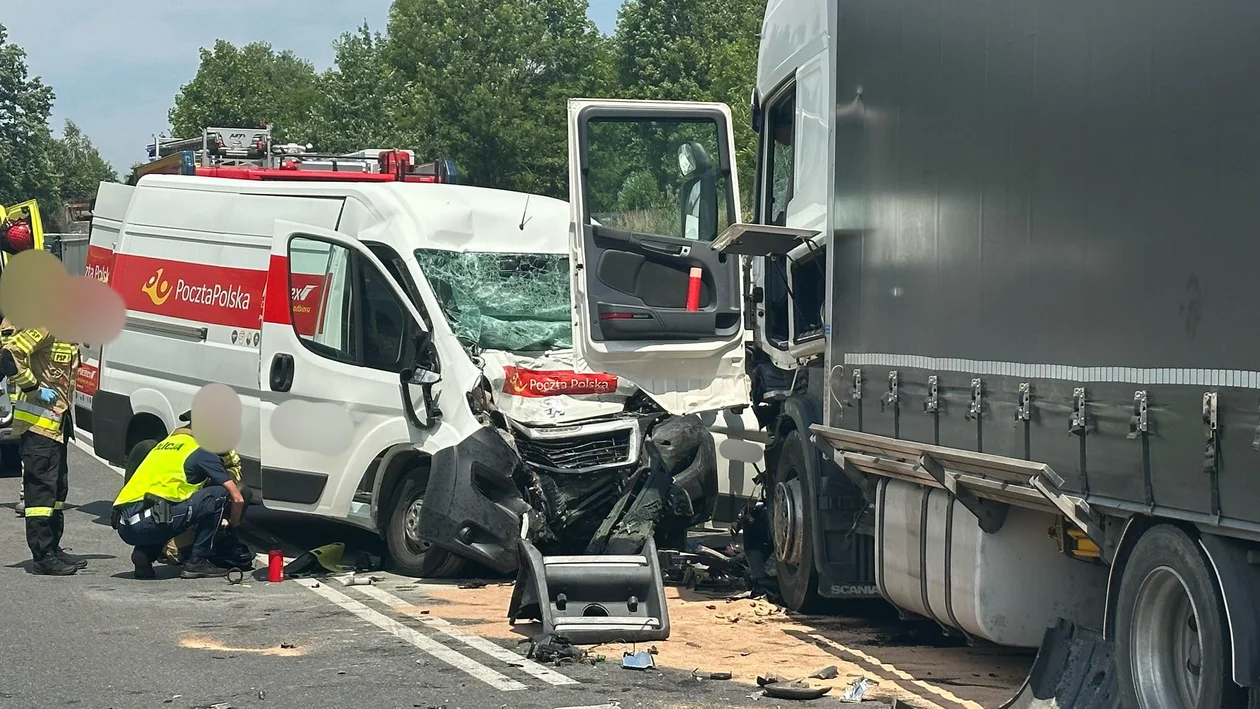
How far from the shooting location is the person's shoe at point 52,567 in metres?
10.7

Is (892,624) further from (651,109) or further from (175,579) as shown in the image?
(175,579)

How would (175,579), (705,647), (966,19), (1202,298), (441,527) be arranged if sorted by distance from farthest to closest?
1. (175,579)
2. (441,527)
3. (705,647)
4. (966,19)
5. (1202,298)

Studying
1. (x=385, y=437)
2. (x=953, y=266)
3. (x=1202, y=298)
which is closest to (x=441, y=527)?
(x=385, y=437)

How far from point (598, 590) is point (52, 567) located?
13.5 ft

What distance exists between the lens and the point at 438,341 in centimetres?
1062

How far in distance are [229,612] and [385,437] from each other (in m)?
1.78

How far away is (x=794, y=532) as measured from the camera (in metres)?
9.34

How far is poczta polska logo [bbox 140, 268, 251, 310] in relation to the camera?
40.1 ft

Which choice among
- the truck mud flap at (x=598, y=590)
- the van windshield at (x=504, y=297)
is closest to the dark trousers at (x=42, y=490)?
the van windshield at (x=504, y=297)

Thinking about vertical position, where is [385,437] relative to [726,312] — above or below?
below

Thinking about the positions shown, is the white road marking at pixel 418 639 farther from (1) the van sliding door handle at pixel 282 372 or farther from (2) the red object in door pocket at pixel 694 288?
(2) the red object in door pocket at pixel 694 288

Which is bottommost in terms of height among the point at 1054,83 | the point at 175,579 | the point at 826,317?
the point at 175,579

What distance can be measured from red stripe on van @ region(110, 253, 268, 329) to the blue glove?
1.67 metres

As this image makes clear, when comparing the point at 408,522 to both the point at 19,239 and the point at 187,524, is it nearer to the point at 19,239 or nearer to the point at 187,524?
the point at 187,524
